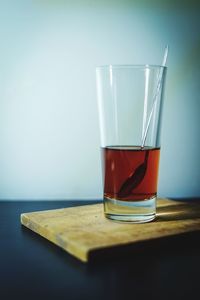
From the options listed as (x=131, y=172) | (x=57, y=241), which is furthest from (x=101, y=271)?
(x=131, y=172)

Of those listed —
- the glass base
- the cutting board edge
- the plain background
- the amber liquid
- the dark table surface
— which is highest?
the plain background

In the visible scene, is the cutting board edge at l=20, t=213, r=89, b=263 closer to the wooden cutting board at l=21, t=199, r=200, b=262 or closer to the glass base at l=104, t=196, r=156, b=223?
the wooden cutting board at l=21, t=199, r=200, b=262

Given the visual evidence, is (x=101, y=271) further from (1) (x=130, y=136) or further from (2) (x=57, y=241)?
(1) (x=130, y=136)

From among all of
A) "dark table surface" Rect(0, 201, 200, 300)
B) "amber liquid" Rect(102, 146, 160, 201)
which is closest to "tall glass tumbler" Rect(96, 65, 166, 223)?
"amber liquid" Rect(102, 146, 160, 201)

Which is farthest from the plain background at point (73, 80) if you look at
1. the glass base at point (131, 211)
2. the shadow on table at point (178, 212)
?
the glass base at point (131, 211)

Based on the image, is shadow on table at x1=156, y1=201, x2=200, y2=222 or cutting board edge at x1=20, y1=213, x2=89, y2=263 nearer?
cutting board edge at x1=20, y1=213, x2=89, y2=263

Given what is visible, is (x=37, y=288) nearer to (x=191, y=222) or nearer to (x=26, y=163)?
(x=191, y=222)

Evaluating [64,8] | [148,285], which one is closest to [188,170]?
[64,8]
